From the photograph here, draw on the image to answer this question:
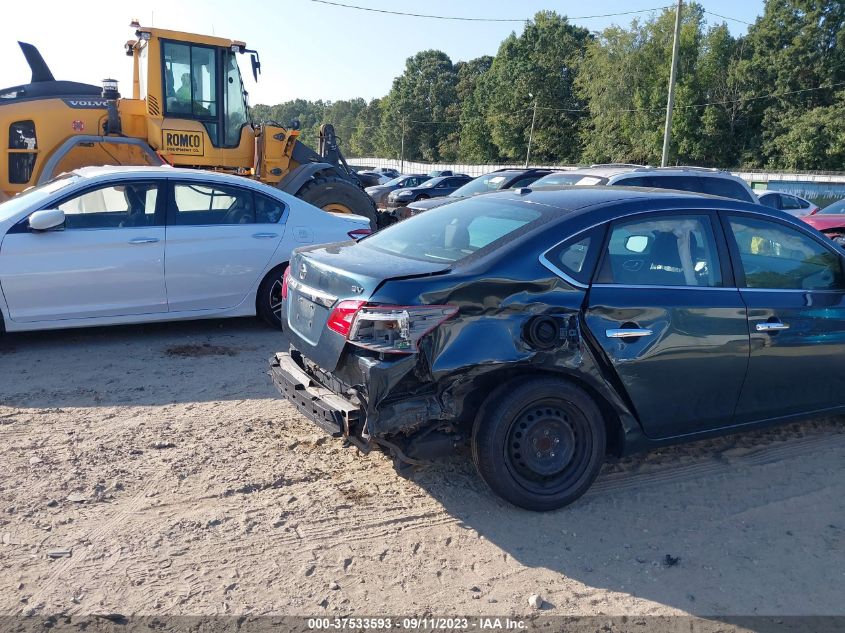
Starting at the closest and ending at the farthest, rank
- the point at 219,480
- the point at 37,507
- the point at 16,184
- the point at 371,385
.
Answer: the point at 371,385 < the point at 37,507 < the point at 219,480 < the point at 16,184

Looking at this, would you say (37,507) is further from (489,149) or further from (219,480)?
(489,149)

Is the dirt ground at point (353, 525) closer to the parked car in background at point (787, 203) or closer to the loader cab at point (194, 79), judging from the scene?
the loader cab at point (194, 79)

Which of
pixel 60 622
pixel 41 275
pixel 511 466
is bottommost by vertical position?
pixel 60 622

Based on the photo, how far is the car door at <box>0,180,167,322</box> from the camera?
6207mm

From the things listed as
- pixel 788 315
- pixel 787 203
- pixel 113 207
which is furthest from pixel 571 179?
pixel 787 203

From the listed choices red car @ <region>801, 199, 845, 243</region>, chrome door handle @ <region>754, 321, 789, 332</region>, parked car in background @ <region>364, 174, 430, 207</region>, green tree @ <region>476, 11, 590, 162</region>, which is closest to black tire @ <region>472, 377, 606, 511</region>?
chrome door handle @ <region>754, 321, 789, 332</region>

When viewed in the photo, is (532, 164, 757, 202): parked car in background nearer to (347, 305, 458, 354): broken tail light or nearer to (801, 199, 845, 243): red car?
(801, 199, 845, 243): red car

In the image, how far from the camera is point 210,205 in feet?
23.2

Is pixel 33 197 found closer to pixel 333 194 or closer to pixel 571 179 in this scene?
pixel 333 194

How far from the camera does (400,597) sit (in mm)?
3162

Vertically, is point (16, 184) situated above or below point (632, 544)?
above

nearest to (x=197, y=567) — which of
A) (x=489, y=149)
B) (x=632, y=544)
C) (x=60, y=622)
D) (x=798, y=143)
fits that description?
(x=60, y=622)

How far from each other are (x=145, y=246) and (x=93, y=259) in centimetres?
45

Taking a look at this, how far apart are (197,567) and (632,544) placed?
2.07 m
